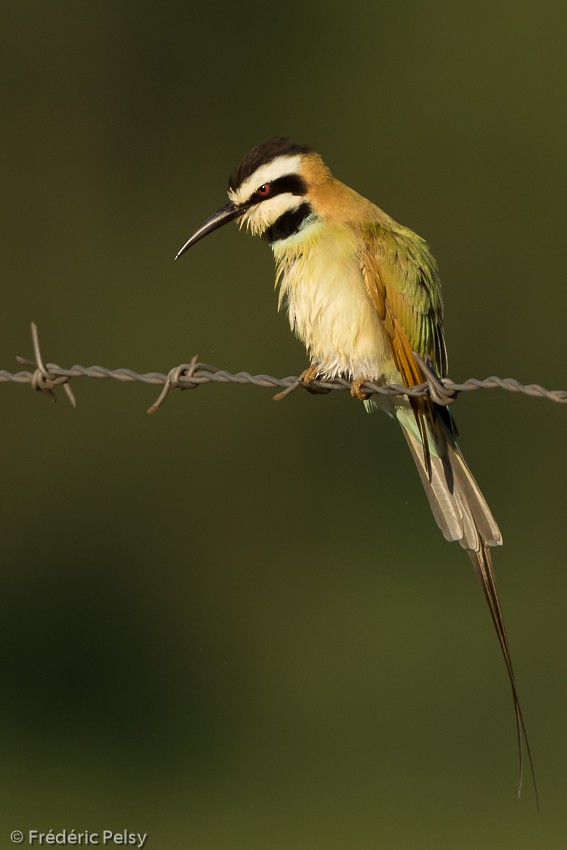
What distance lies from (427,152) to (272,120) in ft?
3.51

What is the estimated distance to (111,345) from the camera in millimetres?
9633

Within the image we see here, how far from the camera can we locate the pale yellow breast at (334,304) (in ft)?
13.1

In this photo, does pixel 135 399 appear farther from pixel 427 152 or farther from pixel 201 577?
pixel 427 152

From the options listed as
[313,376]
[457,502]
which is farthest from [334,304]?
[457,502]

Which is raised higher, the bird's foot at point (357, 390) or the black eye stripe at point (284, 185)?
the black eye stripe at point (284, 185)

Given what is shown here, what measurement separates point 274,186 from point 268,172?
0.04 metres

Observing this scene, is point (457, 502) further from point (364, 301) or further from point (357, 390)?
point (364, 301)

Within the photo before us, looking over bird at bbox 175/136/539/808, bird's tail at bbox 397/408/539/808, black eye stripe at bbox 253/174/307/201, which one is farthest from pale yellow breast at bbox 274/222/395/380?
bird's tail at bbox 397/408/539/808

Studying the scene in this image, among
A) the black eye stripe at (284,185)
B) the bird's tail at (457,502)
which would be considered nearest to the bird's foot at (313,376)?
the bird's tail at (457,502)

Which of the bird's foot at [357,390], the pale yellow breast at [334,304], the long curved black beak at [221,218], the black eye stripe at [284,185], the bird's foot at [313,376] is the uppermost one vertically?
the black eye stripe at [284,185]

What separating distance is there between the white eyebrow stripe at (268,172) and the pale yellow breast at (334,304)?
0.19 metres

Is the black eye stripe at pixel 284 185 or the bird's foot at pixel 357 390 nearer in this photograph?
the bird's foot at pixel 357 390

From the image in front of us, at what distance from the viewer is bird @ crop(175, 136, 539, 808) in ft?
12.8

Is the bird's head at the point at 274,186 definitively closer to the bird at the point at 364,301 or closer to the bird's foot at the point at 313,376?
the bird at the point at 364,301
